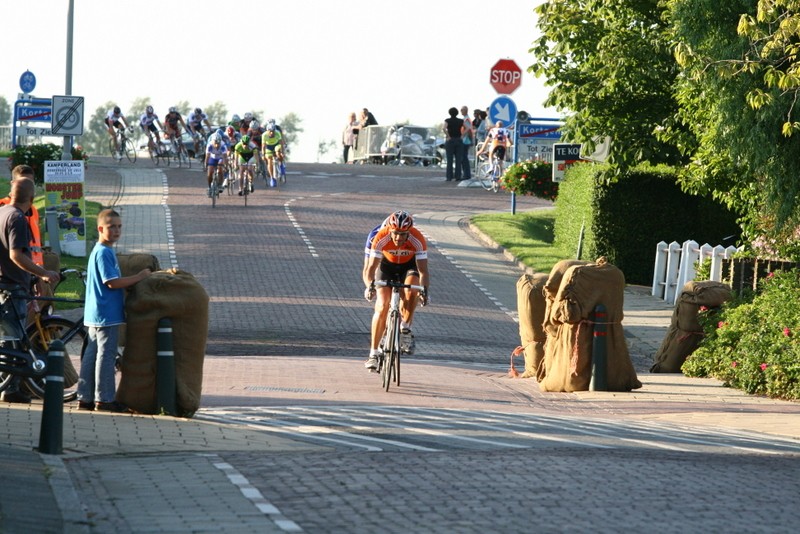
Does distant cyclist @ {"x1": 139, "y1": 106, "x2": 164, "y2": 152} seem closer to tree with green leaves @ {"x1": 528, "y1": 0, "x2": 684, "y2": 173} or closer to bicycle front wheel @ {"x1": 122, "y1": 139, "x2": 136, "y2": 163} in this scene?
bicycle front wheel @ {"x1": 122, "y1": 139, "x2": 136, "y2": 163}

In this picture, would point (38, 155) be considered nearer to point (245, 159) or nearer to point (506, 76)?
point (245, 159)

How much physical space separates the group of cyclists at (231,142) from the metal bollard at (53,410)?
25.7 meters

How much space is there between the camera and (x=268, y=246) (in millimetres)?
29766

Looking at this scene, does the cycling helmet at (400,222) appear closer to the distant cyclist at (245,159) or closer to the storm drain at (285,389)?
the storm drain at (285,389)

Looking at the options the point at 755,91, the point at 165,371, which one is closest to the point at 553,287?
the point at 755,91

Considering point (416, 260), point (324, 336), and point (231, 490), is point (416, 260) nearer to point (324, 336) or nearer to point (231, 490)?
point (324, 336)

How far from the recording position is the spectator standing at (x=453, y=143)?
4403cm

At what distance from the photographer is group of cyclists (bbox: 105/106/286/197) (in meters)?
37.0

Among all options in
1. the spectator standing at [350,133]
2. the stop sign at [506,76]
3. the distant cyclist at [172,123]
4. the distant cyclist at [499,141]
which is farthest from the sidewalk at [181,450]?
the spectator standing at [350,133]

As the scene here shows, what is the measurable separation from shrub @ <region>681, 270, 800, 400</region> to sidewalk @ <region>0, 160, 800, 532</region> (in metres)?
0.24

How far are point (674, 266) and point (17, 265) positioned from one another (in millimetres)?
15719

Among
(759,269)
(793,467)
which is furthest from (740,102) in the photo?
(793,467)

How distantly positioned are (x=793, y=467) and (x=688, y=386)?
232 inches

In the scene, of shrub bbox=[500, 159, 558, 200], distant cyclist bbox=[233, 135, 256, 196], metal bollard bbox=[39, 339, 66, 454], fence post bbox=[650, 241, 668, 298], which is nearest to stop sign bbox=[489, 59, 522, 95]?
shrub bbox=[500, 159, 558, 200]
